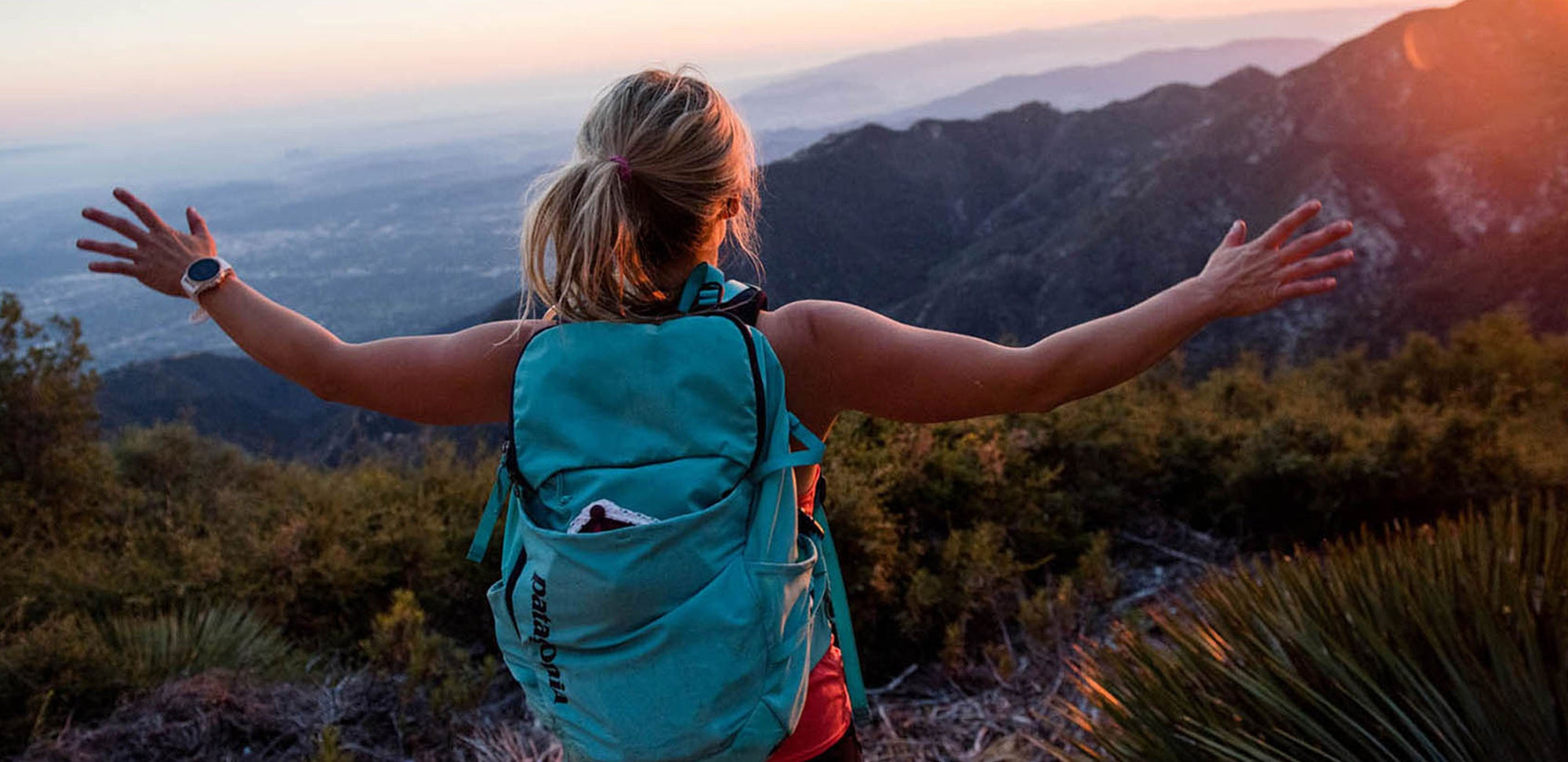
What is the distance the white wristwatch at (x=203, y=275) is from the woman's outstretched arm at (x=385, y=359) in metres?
0.01

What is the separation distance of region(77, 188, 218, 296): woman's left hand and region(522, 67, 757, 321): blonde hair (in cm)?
64

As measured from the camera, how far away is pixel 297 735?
10.6ft

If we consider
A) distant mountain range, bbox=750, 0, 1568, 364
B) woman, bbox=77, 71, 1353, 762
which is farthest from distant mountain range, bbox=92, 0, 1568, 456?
woman, bbox=77, 71, 1353, 762

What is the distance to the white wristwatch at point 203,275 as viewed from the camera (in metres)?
1.58

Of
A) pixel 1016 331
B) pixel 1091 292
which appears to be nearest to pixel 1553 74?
pixel 1091 292

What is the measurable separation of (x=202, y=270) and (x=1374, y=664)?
2.06 metres

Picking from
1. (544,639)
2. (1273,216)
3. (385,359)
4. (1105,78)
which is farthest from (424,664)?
(1105,78)

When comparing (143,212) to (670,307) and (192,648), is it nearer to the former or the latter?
(670,307)

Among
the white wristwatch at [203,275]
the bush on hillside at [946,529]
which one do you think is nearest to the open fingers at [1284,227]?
the white wristwatch at [203,275]

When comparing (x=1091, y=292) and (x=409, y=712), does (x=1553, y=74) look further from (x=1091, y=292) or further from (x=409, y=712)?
(x=409, y=712)

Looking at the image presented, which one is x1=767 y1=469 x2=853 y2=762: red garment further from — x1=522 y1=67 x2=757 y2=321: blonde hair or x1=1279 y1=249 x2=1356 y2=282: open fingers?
x1=1279 y1=249 x2=1356 y2=282: open fingers

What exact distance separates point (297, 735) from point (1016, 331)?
34.0 meters

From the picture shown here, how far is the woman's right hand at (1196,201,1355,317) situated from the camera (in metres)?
1.38

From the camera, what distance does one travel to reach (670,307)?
141cm
